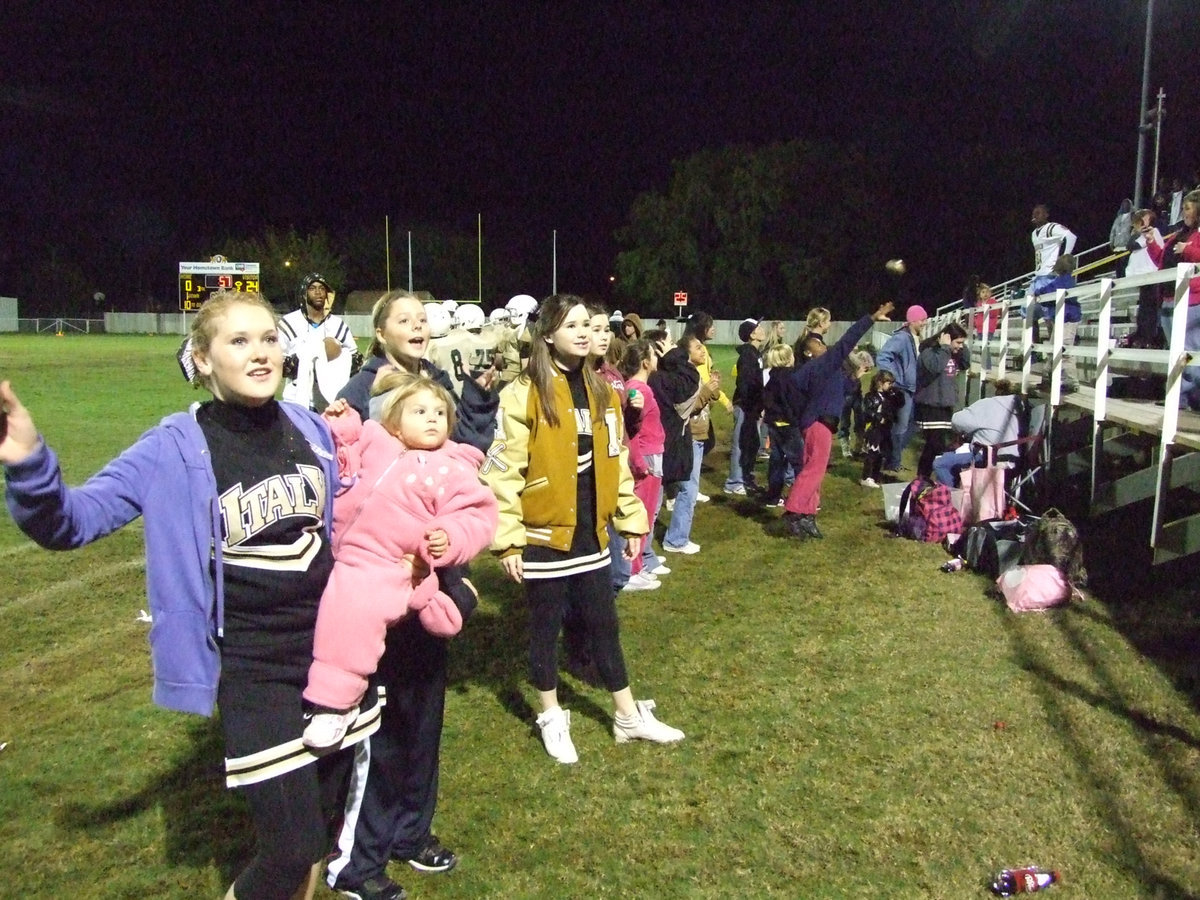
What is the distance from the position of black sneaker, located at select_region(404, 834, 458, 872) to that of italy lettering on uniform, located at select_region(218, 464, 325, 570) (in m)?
1.43

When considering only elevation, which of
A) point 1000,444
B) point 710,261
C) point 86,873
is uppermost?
point 710,261

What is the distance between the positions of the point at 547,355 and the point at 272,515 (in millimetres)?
1853

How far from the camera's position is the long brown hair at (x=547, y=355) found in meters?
4.17

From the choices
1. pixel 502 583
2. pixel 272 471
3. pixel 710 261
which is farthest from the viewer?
pixel 710 261

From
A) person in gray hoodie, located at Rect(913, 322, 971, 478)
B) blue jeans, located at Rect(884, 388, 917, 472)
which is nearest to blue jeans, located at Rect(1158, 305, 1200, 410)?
person in gray hoodie, located at Rect(913, 322, 971, 478)

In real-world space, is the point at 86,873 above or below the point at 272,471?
below

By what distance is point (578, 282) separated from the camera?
8788cm

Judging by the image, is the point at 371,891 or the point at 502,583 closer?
the point at 371,891

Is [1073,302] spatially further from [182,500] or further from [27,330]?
[27,330]

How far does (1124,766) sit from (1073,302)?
10.3 meters

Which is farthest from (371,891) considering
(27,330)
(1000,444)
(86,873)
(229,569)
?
(27,330)

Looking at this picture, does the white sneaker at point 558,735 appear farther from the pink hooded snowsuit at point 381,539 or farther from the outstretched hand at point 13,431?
the outstretched hand at point 13,431

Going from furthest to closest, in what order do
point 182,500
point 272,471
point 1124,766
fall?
Answer: point 1124,766
point 272,471
point 182,500

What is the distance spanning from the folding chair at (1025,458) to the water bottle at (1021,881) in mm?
5269
